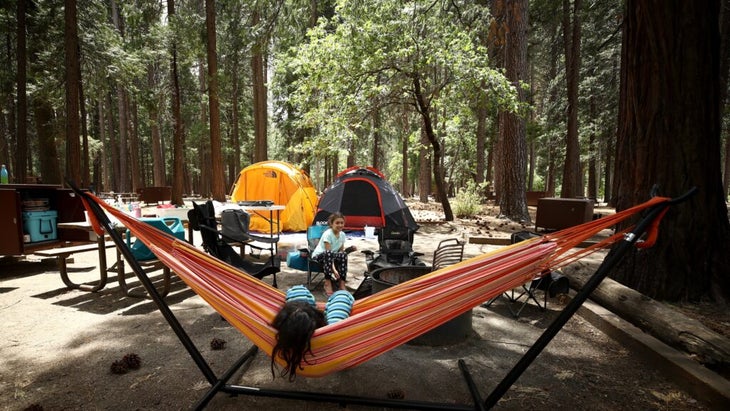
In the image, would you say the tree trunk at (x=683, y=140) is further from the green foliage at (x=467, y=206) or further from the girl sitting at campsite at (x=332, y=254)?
the green foliage at (x=467, y=206)

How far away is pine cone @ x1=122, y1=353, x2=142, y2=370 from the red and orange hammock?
2.97 ft

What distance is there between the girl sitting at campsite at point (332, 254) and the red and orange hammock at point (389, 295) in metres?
1.74

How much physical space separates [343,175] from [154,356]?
19.2 ft

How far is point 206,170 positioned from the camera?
67.3 feet

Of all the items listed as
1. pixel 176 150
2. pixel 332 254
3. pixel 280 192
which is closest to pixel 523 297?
pixel 332 254

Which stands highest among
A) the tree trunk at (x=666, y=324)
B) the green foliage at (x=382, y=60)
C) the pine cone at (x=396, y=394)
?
the green foliage at (x=382, y=60)

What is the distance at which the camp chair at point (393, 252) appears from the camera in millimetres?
4070

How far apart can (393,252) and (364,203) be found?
3580 mm

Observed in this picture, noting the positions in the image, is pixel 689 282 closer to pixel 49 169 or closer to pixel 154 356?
pixel 154 356

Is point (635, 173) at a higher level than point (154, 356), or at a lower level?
higher

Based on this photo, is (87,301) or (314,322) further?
(87,301)

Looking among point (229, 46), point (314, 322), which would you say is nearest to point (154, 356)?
point (314, 322)

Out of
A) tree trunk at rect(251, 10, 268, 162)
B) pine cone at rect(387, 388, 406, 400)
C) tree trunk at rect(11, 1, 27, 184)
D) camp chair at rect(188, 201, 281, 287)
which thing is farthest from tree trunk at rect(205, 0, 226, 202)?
pine cone at rect(387, 388, 406, 400)

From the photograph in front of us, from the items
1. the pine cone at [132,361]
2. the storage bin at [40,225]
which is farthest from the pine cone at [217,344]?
the storage bin at [40,225]
